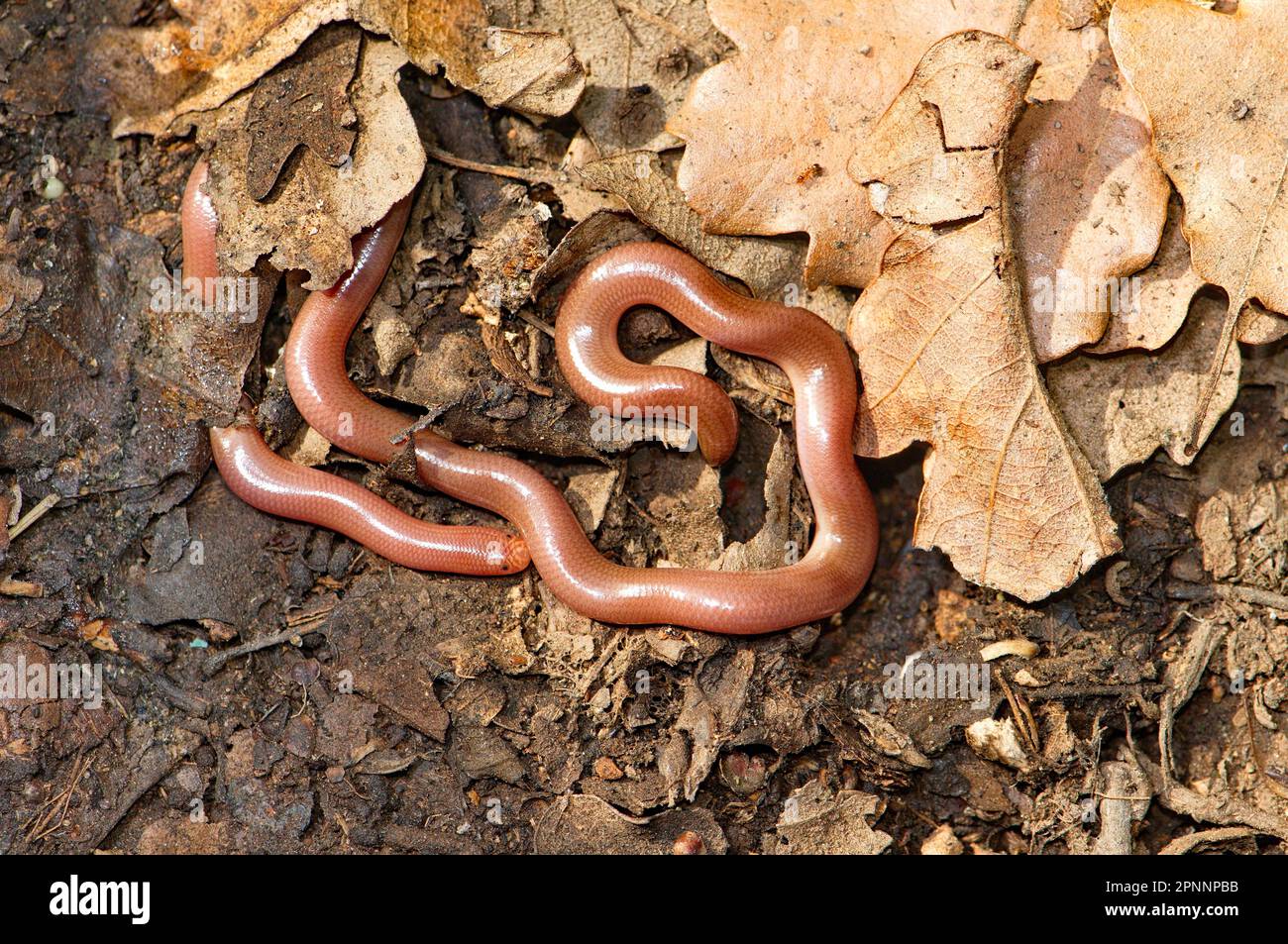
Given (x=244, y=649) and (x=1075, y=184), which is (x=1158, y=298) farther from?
(x=244, y=649)

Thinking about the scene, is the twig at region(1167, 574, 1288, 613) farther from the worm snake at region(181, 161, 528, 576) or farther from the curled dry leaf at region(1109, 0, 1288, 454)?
the worm snake at region(181, 161, 528, 576)

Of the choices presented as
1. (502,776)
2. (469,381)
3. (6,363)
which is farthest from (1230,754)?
(6,363)

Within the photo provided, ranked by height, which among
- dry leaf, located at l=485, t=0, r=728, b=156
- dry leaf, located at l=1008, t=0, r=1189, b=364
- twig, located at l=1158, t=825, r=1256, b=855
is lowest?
twig, located at l=1158, t=825, r=1256, b=855

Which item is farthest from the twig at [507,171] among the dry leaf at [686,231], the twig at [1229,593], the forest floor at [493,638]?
the twig at [1229,593]

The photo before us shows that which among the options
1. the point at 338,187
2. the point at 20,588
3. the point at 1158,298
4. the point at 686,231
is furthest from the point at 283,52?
the point at 1158,298

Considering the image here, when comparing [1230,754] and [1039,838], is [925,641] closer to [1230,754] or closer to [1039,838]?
[1039,838]

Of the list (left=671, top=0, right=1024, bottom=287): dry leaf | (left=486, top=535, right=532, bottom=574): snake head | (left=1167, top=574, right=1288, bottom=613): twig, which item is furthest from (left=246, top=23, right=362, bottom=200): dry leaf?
(left=1167, top=574, right=1288, bottom=613): twig
